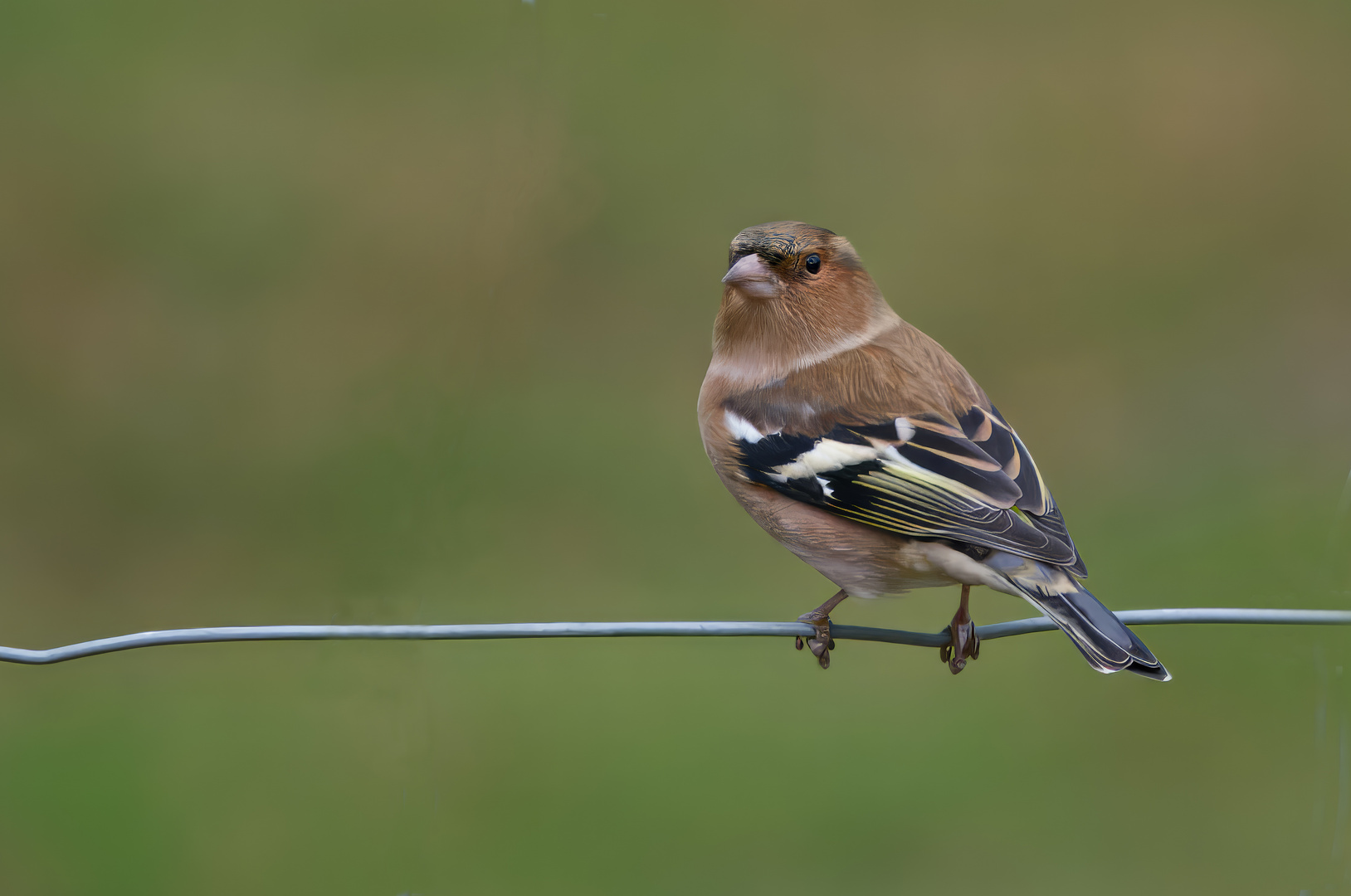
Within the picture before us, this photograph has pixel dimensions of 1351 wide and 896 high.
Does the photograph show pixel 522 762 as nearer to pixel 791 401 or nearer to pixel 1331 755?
pixel 791 401

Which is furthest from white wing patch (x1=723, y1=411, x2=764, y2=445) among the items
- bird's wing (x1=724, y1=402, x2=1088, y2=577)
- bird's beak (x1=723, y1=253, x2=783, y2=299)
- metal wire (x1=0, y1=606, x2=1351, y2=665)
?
metal wire (x1=0, y1=606, x2=1351, y2=665)

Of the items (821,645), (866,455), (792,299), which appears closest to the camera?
(866,455)

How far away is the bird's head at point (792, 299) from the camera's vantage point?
3355mm

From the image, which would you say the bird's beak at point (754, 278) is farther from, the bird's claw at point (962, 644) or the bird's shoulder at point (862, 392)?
the bird's claw at point (962, 644)

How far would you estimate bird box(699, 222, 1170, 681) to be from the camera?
2828mm

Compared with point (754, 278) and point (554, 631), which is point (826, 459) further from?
point (554, 631)

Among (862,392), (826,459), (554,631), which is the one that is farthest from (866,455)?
(554,631)

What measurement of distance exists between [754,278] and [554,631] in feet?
4.35

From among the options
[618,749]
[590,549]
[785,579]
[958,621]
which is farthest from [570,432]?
[958,621]

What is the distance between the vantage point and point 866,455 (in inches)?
121

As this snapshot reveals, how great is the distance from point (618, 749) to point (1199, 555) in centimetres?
370

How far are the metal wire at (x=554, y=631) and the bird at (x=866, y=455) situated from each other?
7.1 inches

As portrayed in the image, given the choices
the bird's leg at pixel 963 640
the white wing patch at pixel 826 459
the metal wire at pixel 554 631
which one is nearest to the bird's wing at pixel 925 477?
the white wing patch at pixel 826 459

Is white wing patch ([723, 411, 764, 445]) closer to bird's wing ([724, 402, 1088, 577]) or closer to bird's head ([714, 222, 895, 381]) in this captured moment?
Result: bird's wing ([724, 402, 1088, 577])
